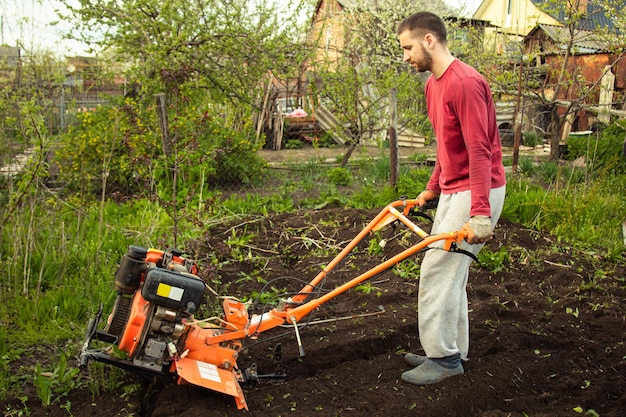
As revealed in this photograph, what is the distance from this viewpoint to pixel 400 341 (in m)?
4.33

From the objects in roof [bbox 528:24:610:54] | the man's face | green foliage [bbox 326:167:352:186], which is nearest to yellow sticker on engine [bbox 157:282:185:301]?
the man's face

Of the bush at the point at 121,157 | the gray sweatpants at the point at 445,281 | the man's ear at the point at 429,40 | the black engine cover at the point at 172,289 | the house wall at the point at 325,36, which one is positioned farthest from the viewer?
the house wall at the point at 325,36

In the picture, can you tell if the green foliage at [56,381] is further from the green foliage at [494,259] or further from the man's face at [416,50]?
the green foliage at [494,259]

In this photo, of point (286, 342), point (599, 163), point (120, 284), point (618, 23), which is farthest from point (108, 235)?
point (618, 23)

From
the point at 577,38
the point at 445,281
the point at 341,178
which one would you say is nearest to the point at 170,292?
the point at 445,281

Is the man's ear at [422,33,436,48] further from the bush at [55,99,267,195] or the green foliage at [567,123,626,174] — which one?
the green foliage at [567,123,626,174]

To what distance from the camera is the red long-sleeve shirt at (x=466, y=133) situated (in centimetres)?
328

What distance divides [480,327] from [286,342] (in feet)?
4.14

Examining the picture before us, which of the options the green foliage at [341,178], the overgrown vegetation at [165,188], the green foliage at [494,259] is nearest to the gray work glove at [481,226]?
the overgrown vegetation at [165,188]

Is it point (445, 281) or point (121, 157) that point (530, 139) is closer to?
point (121, 157)

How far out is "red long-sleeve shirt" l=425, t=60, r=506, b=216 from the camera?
3.28 metres

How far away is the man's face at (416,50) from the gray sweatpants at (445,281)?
26.5 inches

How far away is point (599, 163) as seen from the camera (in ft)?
30.8

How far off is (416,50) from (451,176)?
25.6 inches
